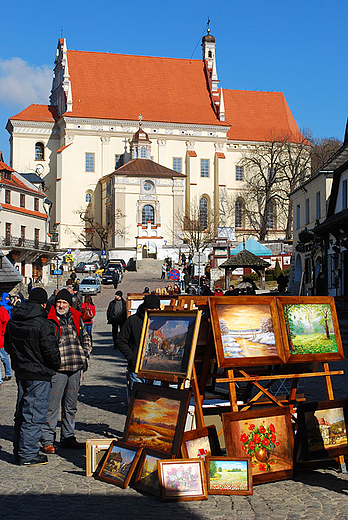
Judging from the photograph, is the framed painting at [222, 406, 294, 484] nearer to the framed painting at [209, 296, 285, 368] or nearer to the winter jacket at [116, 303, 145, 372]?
the framed painting at [209, 296, 285, 368]

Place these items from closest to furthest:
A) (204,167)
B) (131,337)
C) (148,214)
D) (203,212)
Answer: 1. (131,337)
2. (148,214)
3. (203,212)
4. (204,167)

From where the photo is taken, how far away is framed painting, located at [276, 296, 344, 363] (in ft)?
22.7

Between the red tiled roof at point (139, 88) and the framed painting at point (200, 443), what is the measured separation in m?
75.3

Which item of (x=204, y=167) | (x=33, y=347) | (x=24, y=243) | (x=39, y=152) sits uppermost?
(x=39, y=152)

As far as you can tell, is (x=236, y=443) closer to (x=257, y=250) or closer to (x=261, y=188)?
(x=257, y=250)

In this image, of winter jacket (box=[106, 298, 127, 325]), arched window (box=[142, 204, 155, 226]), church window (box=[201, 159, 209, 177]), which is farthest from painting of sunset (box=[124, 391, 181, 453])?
church window (box=[201, 159, 209, 177])

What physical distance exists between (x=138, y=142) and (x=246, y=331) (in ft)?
239

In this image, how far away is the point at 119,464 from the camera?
21.3ft

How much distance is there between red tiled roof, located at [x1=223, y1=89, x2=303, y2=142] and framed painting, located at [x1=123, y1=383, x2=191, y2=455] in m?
79.6

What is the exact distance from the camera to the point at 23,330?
7363 mm

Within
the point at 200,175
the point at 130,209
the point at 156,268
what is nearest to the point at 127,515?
the point at 156,268

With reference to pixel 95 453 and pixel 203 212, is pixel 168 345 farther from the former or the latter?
pixel 203 212

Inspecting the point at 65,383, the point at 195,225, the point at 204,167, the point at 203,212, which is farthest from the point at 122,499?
the point at 204,167

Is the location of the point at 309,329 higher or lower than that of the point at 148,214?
lower
